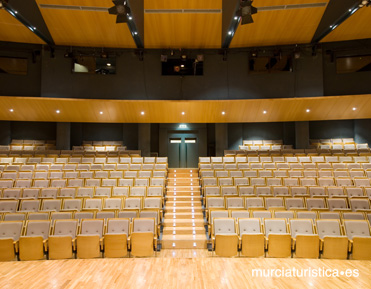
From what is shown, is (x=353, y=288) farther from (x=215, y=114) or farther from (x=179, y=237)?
(x=215, y=114)

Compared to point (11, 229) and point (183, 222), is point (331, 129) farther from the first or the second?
point (11, 229)

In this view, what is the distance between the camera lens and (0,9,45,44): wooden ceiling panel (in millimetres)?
7116

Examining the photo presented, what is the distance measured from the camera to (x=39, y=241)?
3631 mm

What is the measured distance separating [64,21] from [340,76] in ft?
23.8

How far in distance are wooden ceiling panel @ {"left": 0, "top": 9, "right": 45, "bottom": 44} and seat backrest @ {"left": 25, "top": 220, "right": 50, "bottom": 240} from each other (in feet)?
17.5

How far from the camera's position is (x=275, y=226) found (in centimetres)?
395

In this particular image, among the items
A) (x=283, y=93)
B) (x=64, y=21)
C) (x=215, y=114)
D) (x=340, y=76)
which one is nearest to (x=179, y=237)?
(x=215, y=114)

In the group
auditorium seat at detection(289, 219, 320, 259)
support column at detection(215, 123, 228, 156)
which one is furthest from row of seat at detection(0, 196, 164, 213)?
support column at detection(215, 123, 228, 156)

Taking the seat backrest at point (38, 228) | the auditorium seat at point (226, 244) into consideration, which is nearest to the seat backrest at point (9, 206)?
the seat backrest at point (38, 228)

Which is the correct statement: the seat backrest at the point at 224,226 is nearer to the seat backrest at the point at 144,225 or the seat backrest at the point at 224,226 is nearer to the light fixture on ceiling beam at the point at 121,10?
the seat backrest at the point at 144,225

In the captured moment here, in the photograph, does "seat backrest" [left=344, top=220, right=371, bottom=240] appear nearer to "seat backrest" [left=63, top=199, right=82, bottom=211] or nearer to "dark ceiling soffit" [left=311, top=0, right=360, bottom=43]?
"seat backrest" [left=63, top=199, right=82, bottom=211]

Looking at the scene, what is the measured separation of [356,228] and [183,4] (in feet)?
18.7

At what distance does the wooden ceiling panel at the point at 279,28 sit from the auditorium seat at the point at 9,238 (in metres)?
6.30

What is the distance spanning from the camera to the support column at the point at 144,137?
9.48 meters
